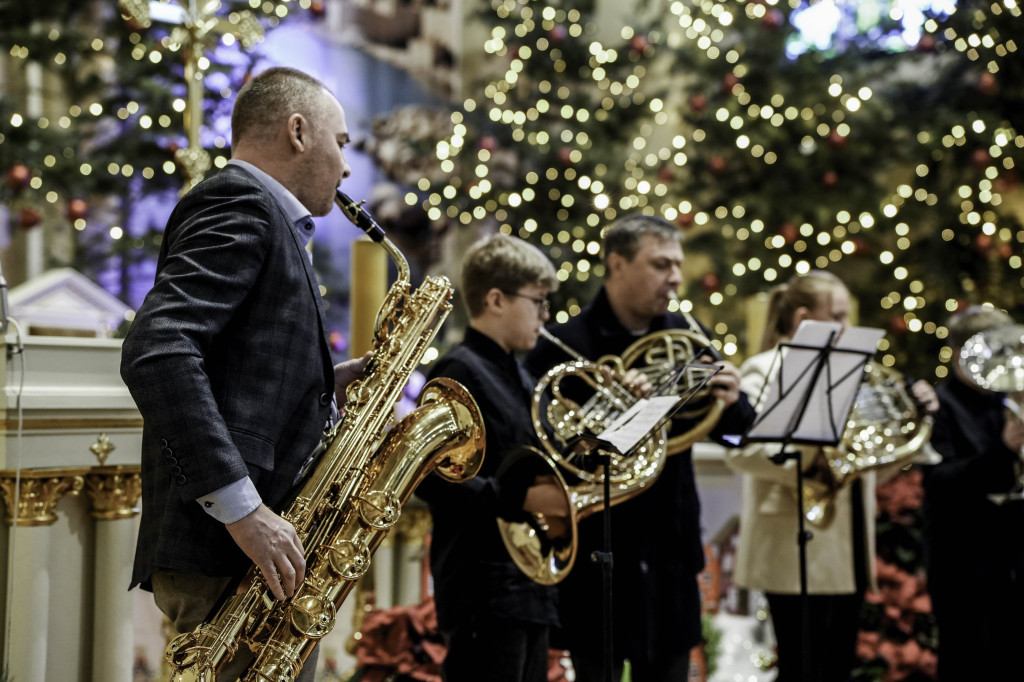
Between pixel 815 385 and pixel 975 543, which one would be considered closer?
pixel 815 385

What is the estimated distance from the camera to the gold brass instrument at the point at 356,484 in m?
1.90

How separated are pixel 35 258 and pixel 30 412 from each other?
5.11 m

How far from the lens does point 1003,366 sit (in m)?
3.72

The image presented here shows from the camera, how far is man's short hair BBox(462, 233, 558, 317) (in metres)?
2.96

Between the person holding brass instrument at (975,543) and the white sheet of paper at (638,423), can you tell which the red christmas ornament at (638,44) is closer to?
the person holding brass instrument at (975,543)

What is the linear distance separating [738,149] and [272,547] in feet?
22.7

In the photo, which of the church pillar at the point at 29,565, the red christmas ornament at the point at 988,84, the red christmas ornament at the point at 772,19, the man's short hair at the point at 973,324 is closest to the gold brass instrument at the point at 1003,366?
the man's short hair at the point at 973,324

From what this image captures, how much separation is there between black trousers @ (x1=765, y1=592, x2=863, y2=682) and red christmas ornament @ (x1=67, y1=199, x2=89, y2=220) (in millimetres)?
4866

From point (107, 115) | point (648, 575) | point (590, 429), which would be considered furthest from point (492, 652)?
point (107, 115)

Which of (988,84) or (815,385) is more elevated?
(988,84)

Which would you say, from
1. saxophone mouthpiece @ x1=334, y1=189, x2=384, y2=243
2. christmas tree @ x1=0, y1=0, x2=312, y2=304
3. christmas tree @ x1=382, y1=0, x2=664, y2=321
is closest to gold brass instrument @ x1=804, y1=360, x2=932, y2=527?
saxophone mouthpiece @ x1=334, y1=189, x2=384, y2=243

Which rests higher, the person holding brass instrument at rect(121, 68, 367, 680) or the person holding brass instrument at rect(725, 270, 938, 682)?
the person holding brass instrument at rect(121, 68, 367, 680)

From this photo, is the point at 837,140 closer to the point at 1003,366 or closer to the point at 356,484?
the point at 1003,366

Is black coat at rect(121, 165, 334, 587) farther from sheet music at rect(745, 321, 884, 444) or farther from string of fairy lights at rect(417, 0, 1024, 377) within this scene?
string of fairy lights at rect(417, 0, 1024, 377)
